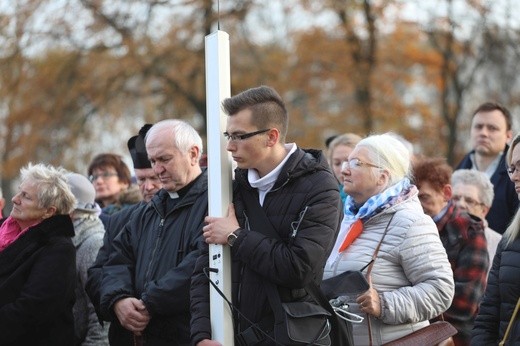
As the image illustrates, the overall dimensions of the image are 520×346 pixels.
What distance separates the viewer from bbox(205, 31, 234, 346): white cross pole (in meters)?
4.29

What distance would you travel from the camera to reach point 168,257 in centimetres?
521

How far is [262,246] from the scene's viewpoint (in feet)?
13.6

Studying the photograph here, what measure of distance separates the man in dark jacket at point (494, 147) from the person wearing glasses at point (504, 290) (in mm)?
2543

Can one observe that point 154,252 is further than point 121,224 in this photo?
No

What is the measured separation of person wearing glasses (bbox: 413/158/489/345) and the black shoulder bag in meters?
1.34

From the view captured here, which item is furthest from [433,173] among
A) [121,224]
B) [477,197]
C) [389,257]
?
[121,224]

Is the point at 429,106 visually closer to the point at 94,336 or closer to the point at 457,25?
the point at 457,25

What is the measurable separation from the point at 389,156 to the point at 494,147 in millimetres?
2883

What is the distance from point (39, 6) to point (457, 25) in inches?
347

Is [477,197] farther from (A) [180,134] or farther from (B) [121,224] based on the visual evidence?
(B) [121,224]

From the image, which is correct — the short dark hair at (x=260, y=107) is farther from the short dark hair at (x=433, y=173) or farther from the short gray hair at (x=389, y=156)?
the short dark hair at (x=433, y=173)

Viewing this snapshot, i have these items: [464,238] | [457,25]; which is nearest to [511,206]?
[464,238]

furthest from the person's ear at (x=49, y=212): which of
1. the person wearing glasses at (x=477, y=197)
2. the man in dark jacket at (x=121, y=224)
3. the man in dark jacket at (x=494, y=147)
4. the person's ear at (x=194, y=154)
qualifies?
the man in dark jacket at (x=494, y=147)

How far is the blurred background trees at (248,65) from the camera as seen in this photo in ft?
64.8
